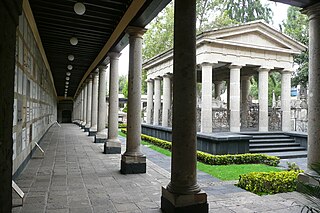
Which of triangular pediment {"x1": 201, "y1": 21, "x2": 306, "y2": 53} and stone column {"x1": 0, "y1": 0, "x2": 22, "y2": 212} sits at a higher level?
triangular pediment {"x1": 201, "y1": 21, "x2": 306, "y2": 53}

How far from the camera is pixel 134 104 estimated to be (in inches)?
272

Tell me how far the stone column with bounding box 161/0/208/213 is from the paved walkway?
1.88ft

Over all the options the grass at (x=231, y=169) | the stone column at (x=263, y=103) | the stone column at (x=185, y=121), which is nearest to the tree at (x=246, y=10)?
the stone column at (x=263, y=103)

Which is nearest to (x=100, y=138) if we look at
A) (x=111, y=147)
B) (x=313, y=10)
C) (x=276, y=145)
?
(x=111, y=147)

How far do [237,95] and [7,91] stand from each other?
11810 mm

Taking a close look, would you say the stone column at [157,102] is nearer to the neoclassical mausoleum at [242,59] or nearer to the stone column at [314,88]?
the neoclassical mausoleum at [242,59]

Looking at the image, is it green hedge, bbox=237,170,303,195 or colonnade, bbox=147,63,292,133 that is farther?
colonnade, bbox=147,63,292,133

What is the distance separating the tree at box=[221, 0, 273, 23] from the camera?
2938cm

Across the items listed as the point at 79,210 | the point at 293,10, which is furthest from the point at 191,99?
the point at 293,10

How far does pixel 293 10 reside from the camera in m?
25.5

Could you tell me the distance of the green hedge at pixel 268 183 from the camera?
5.48m

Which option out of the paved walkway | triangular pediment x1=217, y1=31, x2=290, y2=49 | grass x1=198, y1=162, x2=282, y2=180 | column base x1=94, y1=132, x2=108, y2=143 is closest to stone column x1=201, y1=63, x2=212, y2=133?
triangular pediment x1=217, y1=31, x2=290, y2=49

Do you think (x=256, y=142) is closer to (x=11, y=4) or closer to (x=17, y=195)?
(x=17, y=195)

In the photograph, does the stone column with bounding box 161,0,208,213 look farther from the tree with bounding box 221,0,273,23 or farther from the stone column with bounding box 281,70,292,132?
the tree with bounding box 221,0,273,23
